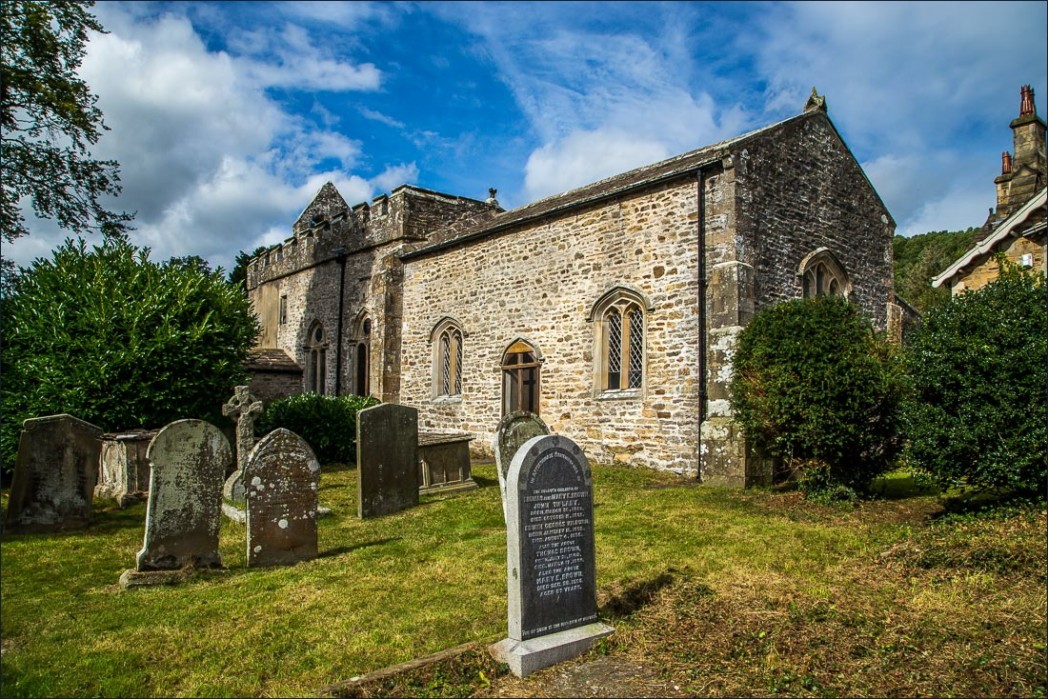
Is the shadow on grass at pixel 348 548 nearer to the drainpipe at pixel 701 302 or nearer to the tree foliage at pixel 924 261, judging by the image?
the drainpipe at pixel 701 302

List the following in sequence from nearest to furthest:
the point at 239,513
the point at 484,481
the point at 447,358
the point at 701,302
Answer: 1. the point at 239,513
2. the point at 701,302
3. the point at 484,481
4. the point at 447,358

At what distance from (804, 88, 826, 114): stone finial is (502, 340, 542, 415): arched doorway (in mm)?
7949

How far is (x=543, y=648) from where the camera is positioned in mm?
4363

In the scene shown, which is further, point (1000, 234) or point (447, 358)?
point (447, 358)

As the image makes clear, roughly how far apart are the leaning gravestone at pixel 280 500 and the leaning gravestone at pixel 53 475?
3575 millimetres

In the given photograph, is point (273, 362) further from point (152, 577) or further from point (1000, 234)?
point (1000, 234)

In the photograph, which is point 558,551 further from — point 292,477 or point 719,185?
point 719,185

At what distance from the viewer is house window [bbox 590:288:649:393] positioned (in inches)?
527

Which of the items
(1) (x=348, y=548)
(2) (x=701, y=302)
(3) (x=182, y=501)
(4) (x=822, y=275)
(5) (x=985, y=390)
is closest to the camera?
(3) (x=182, y=501)

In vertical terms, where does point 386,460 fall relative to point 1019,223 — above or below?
below

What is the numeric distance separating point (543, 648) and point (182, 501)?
4.14 meters

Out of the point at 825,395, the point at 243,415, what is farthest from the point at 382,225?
the point at 825,395

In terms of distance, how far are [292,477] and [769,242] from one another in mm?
9798

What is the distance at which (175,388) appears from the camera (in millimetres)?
12789
